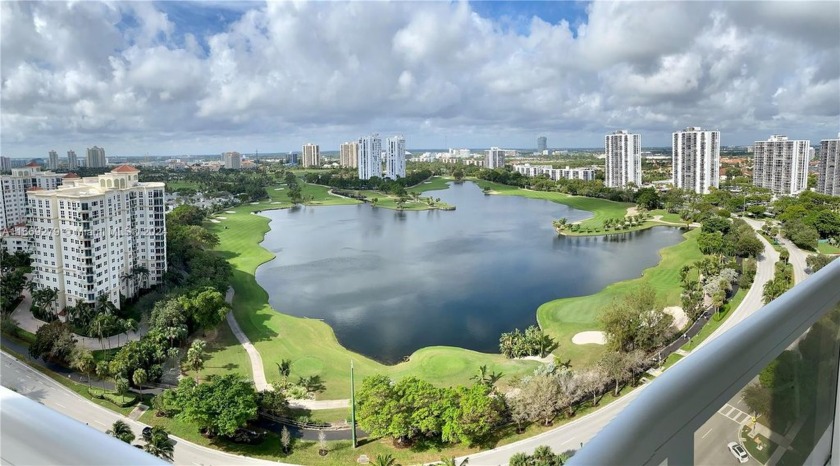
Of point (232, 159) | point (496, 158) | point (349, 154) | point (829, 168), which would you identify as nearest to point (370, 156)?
point (349, 154)

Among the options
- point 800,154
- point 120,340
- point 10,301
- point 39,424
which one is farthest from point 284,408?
point 800,154

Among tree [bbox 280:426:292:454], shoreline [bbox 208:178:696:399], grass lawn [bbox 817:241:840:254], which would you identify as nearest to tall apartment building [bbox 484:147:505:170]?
grass lawn [bbox 817:241:840:254]

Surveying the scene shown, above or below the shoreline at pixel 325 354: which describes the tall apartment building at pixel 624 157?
above

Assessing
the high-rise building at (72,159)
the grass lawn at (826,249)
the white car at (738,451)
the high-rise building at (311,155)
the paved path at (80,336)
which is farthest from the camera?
the high-rise building at (311,155)

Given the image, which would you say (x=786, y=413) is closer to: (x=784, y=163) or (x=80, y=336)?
(x=80, y=336)

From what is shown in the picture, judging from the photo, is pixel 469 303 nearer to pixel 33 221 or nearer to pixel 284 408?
pixel 284 408

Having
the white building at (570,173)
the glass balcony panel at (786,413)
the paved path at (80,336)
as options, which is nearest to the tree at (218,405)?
the paved path at (80,336)

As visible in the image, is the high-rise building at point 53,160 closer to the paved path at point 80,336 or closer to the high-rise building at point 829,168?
the paved path at point 80,336
